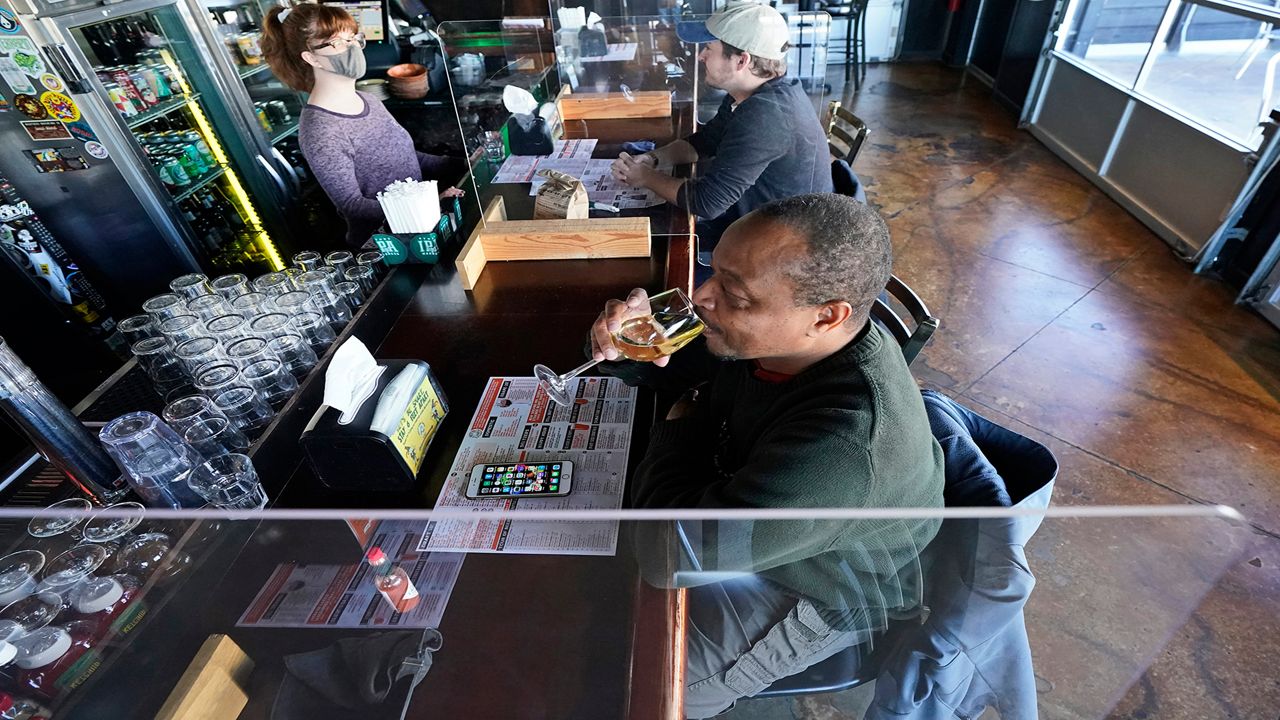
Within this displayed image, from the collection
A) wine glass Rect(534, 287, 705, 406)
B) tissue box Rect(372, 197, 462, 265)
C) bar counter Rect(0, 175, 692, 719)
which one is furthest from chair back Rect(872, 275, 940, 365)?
tissue box Rect(372, 197, 462, 265)

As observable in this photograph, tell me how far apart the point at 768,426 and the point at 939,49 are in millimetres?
8534

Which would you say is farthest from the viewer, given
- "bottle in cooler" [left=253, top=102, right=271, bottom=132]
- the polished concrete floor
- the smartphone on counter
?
"bottle in cooler" [left=253, top=102, right=271, bottom=132]

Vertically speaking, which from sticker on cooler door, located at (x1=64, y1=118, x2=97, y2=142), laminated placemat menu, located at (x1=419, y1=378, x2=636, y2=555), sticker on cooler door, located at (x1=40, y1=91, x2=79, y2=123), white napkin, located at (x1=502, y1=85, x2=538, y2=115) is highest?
sticker on cooler door, located at (x1=40, y1=91, x2=79, y2=123)

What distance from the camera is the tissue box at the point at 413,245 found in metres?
1.90

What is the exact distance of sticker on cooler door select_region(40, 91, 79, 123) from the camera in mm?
2410

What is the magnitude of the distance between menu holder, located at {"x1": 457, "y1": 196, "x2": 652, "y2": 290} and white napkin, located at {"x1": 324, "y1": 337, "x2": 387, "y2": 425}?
756 mm

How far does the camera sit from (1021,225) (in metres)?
4.14

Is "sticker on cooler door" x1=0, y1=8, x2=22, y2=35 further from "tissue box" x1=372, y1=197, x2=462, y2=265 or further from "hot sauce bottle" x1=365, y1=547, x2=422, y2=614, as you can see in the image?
"hot sauce bottle" x1=365, y1=547, x2=422, y2=614

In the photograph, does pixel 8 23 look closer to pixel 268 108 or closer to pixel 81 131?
pixel 81 131

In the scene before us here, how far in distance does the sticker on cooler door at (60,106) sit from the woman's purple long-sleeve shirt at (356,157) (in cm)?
98

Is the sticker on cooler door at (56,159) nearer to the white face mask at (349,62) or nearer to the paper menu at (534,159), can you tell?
the white face mask at (349,62)

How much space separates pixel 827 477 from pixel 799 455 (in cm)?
6

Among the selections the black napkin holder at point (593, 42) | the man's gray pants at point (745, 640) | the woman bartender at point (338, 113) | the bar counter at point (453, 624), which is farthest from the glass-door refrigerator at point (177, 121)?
the man's gray pants at point (745, 640)

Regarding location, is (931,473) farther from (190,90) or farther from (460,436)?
(190,90)
